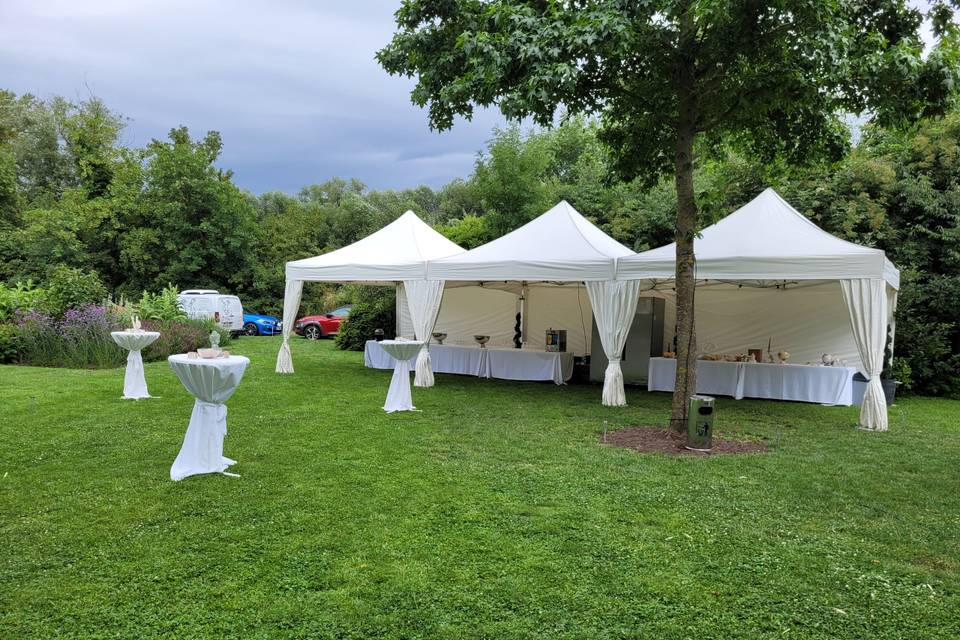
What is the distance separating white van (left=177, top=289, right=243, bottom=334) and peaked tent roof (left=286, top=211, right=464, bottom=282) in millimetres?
6515

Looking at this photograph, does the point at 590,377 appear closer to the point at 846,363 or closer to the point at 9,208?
the point at 846,363

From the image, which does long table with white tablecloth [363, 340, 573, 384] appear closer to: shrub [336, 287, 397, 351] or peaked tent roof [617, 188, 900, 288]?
peaked tent roof [617, 188, 900, 288]

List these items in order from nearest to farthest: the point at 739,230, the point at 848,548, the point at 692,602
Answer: the point at 692,602 < the point at 848,548 < the point at 739,230

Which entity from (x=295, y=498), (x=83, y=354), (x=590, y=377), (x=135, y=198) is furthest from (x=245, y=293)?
(x=295, y=498)

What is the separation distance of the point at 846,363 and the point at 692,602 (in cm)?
953

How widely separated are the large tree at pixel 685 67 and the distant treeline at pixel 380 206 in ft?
3.53

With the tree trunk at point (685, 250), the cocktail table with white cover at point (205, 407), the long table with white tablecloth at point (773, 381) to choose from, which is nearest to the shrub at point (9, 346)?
the cocktail table with white cover at point (205, 407)

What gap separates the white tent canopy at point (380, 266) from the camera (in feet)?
34.6

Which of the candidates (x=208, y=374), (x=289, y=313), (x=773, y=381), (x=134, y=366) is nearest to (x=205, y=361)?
(x=208, y=374)

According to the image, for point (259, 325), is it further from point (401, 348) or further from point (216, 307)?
point (401, 348)

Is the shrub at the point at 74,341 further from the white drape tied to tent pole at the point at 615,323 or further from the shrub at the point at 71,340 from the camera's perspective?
the white drape tied to tent pole at the point at 615,323

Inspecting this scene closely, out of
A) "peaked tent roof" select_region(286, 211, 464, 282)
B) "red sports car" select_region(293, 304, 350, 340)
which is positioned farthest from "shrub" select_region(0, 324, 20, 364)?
"red sports car" select_region(293, 304, 350, 340)

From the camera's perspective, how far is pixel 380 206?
36500 millimetres

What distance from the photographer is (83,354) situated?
11.9 metres
